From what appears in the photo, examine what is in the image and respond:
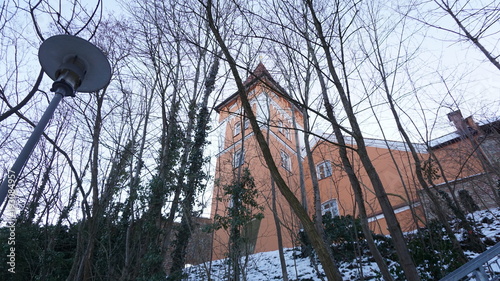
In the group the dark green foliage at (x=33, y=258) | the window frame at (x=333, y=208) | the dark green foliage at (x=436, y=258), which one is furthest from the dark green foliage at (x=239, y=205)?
the window frame at (x=333, y=208)

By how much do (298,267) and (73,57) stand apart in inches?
266

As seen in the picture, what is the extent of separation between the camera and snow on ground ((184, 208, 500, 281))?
600 centimetres

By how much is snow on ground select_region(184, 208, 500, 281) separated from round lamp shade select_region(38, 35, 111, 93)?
4041 millimetres

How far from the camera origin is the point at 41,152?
7672 millimetres

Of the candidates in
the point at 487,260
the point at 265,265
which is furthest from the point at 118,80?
the point at 487,260

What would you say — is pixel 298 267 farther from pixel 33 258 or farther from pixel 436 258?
pixel 33 258

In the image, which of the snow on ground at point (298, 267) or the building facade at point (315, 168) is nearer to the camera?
the snow on ground at point (298, 267)

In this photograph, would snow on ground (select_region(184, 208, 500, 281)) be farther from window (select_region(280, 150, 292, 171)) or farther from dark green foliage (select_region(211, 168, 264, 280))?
window (select_region(280, 150, 292, 171))

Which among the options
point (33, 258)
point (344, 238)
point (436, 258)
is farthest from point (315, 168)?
point (33, 258)

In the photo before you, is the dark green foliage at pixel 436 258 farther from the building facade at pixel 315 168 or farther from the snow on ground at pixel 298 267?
the building facade at pixel 315 168

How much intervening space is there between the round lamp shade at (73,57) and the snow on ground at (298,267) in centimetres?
404

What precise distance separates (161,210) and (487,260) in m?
5.79

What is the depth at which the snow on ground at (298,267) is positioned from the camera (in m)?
6.00

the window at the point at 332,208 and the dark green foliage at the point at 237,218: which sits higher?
the window at the point at 332,208
